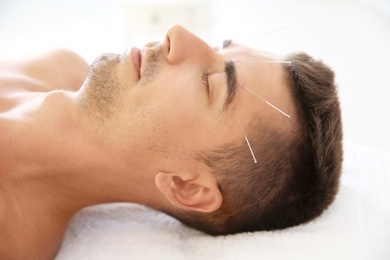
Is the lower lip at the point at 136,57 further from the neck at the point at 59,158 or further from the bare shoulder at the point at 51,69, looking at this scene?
the bare shoulder at the point at 51,69

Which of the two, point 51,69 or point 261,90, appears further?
point 51,69

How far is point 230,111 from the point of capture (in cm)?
123

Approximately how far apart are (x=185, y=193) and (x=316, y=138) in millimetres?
385

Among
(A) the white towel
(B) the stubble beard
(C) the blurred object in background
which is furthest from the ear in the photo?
(C) the blurred object in background

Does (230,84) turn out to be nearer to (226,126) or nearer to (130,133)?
(226,126)

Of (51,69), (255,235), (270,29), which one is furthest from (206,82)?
(270,29)

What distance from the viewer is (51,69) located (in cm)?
176

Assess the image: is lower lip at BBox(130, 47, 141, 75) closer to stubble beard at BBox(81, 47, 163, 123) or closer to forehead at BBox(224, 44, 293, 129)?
stubble beard at BBox(81, 47, 163, 123)

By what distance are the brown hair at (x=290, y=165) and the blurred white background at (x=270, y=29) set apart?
0.67 meters

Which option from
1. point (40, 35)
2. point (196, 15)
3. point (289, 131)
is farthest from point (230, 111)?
point (40, 35)

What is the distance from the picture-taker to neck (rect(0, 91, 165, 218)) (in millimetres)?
1299

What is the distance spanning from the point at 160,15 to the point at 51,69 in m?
0.80

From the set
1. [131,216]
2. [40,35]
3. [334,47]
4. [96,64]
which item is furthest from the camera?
[40,35]

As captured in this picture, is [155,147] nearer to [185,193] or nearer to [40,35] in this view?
[185,193]
